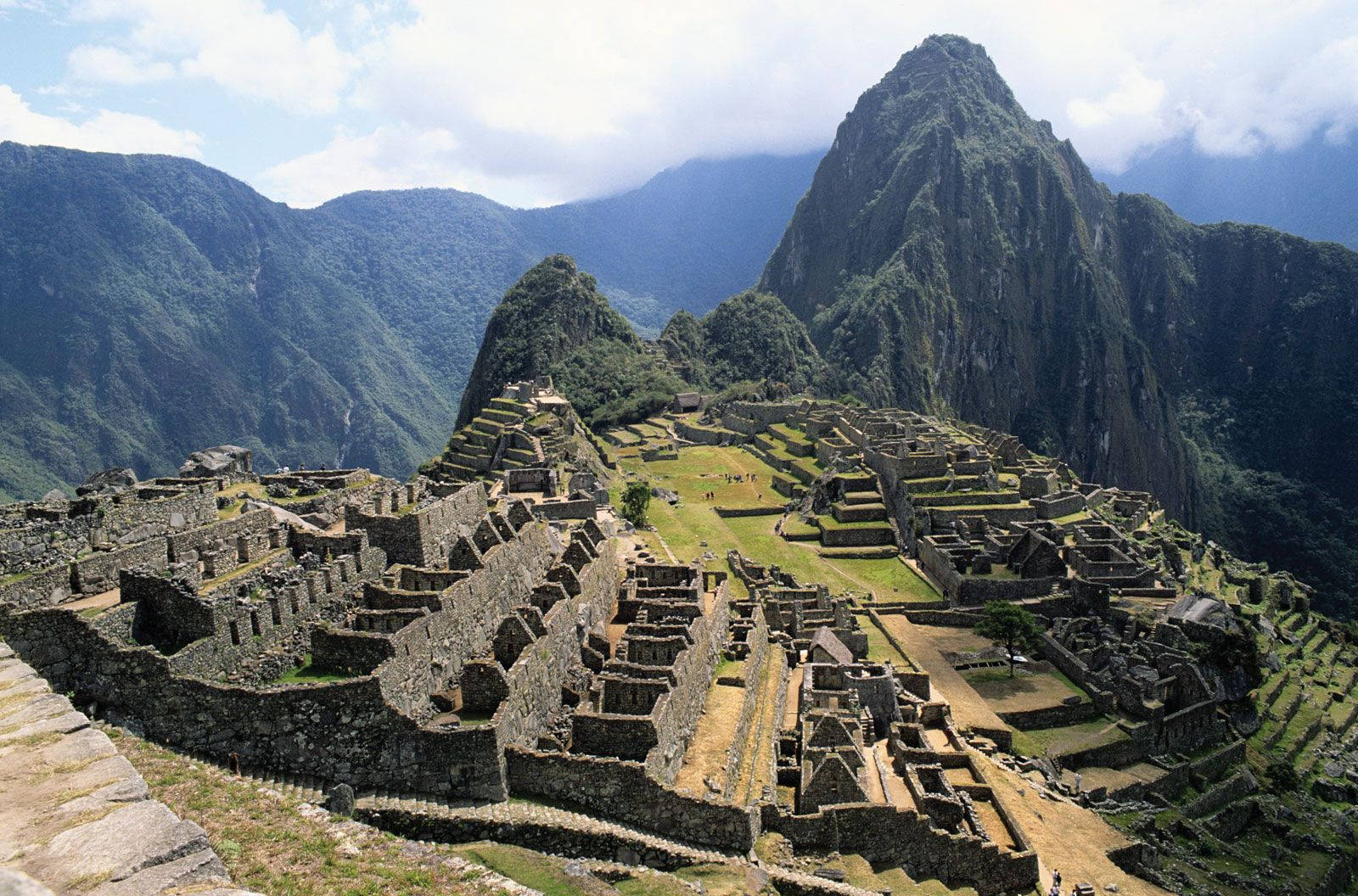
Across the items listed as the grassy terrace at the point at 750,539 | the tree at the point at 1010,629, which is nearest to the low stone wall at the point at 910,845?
the tree at the point at 1010,629

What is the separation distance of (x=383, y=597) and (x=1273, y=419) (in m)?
220

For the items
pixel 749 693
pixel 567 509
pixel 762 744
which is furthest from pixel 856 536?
pixel 762 744

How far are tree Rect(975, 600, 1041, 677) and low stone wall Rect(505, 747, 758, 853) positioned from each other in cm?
2277

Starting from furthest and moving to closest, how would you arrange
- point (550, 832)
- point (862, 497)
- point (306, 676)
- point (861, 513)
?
1. point (862, 497)
2. point (861, 513)
3. point (306, 676)
4. point (550, 832)

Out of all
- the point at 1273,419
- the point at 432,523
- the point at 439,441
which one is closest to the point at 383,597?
the point at 432,523

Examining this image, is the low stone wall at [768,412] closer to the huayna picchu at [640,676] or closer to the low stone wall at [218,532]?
the huayna picchu at [640,676]

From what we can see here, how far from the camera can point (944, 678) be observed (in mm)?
35062

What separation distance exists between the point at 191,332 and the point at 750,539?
190 ft

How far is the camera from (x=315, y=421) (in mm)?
84562

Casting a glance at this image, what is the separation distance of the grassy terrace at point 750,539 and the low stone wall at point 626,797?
81.5 ft

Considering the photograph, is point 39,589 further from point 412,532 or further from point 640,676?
point 640,676

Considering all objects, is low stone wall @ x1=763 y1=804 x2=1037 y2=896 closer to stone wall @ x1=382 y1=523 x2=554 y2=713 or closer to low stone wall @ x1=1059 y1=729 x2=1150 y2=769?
stone wall @ x1=382 y1=523 x2=554 y2=713

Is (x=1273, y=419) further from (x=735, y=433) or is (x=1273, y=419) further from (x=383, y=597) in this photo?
(x=383, y=597)

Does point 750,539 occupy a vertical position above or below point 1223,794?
above
